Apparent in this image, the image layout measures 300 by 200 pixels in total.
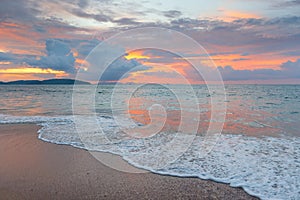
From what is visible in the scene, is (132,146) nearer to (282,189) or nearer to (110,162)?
(110,162)

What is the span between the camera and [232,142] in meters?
10.0

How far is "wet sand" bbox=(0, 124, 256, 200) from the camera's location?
5.09 metres

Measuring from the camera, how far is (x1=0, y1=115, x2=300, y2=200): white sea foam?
591cm

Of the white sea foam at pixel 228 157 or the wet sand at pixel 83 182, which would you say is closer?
the wet sand at pixel 83 182

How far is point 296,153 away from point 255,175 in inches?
121

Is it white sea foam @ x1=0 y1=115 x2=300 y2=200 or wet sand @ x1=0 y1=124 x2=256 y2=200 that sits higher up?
wet sand @ x1=0 y1=124 x2=256 y2=200

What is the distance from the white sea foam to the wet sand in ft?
1.96

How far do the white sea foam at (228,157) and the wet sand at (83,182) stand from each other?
60 cm

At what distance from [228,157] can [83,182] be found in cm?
481

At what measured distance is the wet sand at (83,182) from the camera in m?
5.09

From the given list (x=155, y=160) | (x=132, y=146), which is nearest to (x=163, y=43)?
(x=132, y=146)

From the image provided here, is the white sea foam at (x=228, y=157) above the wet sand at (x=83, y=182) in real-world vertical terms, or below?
below

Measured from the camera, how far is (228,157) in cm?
796

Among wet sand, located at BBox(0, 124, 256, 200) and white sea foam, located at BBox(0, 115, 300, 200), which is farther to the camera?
white sea foam, located at BBox(0, 115, 300, 200)
